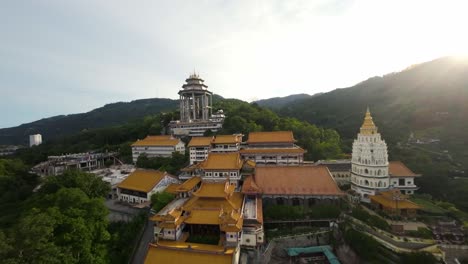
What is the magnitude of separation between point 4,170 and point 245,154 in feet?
112

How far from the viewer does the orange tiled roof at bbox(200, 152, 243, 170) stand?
26281 mm

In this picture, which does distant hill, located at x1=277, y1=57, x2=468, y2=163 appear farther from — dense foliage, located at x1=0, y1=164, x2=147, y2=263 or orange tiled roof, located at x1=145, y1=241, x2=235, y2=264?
dense foliage, located at x1=0, y1=164, x2=147, y2=263

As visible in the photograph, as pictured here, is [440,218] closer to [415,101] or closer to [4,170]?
[4,170]

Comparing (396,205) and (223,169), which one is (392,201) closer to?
(396,205)

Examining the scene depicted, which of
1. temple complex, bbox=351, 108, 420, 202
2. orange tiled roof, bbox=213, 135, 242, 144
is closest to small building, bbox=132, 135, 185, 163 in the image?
orange tiled roof, bbox=213, 135, 242, 144

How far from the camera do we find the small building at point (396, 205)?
2066 cm

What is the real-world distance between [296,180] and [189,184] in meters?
11.8

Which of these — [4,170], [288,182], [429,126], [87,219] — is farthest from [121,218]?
[429,126]

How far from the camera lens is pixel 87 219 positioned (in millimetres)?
16391

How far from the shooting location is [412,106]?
64188 millimetres

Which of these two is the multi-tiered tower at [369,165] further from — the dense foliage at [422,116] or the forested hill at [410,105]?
the forested hill at [410,105]

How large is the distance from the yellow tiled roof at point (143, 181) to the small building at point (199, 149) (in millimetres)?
7276

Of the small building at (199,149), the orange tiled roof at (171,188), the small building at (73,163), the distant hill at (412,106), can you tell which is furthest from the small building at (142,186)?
the distant hill at (412,106)

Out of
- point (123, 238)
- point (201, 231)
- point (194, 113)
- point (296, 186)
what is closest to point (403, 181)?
point (296, 186)
